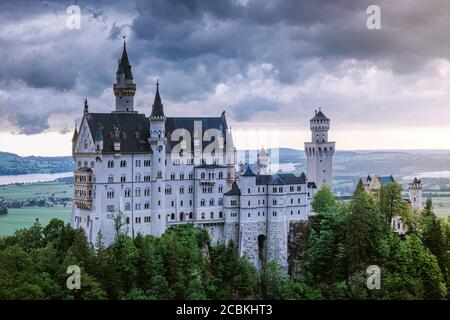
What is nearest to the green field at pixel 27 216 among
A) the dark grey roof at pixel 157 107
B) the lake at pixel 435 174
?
the dark grey roof at pixel 157 107

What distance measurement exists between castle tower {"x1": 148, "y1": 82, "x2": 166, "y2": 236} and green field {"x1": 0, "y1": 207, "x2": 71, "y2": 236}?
57.2ft

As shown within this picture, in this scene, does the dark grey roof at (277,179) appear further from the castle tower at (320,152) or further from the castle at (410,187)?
the castle at (410,187)

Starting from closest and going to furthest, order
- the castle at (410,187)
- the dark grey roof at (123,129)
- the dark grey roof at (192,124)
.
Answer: the dark grey roof at (123,129) < the dark grey roof at (192,124) < the castle at (410,187)

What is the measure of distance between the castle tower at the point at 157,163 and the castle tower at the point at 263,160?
433 inches

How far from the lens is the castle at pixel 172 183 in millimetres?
67438

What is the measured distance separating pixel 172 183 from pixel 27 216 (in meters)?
29.2

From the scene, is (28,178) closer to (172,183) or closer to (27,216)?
(27,216)

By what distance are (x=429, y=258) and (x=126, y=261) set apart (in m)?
29.2

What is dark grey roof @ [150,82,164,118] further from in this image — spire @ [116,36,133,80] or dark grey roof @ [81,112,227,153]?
spire @ [116,36,133,80]

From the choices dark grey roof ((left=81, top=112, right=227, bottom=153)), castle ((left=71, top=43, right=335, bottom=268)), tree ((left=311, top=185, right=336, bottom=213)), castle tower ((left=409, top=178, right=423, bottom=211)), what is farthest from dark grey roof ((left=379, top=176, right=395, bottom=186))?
dark grey roof ((left=81, top=112, right=227, bottom=153))

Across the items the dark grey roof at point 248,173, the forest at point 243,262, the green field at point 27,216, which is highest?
the dark grey roof at point 248,173

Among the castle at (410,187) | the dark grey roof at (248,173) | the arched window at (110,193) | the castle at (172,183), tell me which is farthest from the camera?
the castle at (410,187)
